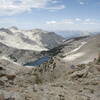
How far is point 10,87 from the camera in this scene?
18562 mm

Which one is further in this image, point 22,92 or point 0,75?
point 0,75

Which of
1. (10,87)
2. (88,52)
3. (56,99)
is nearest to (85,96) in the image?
(56,99)

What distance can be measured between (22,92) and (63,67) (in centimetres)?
2130

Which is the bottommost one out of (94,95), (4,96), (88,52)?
(88,52)

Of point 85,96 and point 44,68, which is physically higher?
point 85,96

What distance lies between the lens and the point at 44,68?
3978 cm

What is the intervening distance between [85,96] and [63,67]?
66.7ft

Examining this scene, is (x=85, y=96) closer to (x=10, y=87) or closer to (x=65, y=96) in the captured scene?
(x=65, y=96)

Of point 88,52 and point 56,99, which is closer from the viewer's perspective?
point 56,99

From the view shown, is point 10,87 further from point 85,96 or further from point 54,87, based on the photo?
point 85,96

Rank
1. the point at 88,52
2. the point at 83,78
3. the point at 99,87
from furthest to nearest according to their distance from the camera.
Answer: the point at 88,52 < the point at 83,78 < the point at 99,87

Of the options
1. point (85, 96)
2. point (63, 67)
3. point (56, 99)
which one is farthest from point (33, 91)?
point (63, 67)

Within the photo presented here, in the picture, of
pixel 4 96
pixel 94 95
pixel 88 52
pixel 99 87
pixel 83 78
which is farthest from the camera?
pixel 88 52

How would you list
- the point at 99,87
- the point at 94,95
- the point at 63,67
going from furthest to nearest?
the point at 63,67 → the point at 99,87 → the point at 94,95
